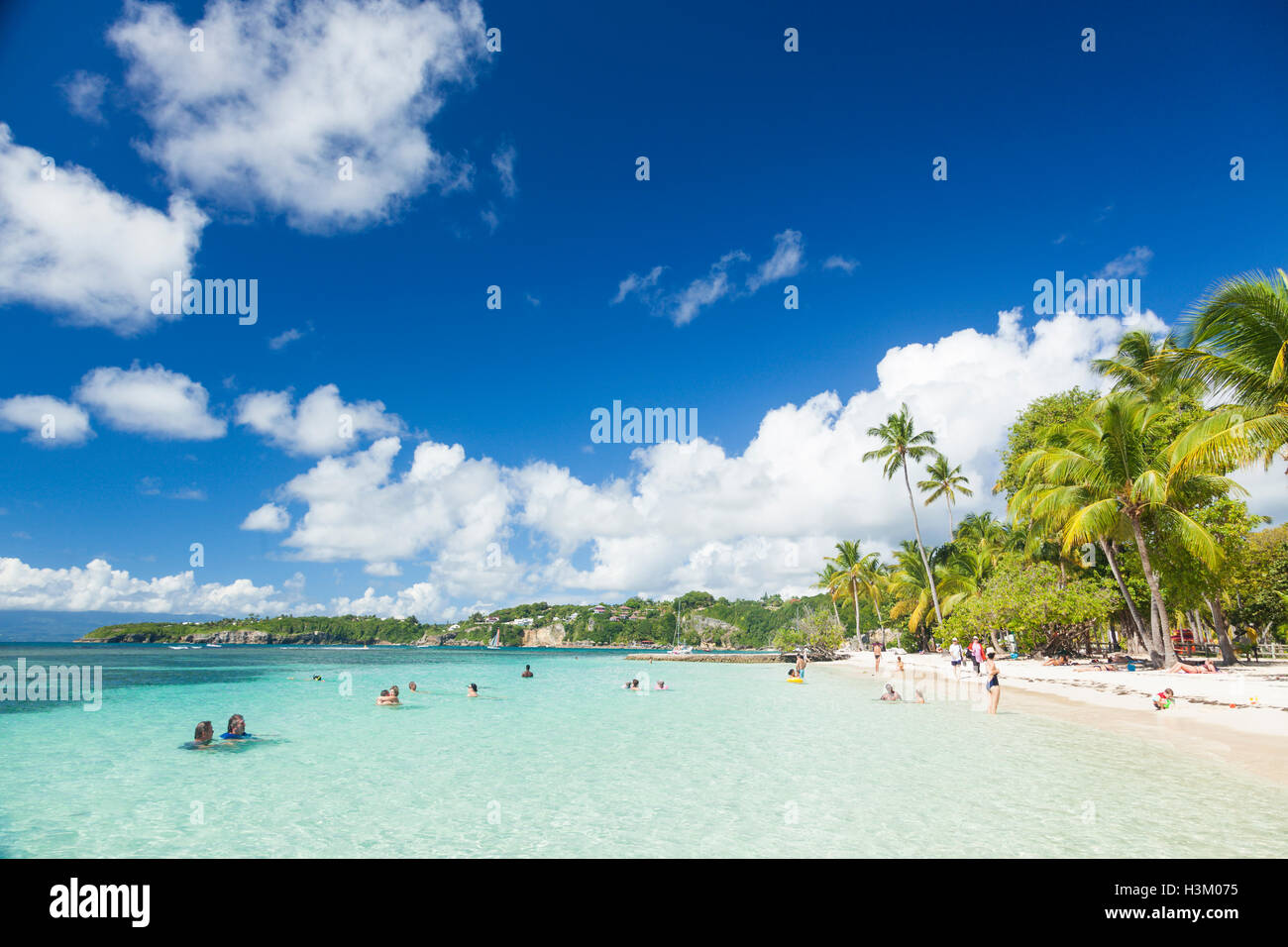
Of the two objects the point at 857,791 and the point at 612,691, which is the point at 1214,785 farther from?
the point at 612,691

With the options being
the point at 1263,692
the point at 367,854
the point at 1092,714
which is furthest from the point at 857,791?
the point at 1263,692

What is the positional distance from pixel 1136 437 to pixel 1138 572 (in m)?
8.96

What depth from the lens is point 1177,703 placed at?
57.7 ft

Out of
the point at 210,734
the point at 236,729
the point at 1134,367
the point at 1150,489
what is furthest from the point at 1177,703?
the point at 210,734

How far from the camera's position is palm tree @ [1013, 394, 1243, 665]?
23547 millimetres

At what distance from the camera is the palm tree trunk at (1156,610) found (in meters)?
23.7

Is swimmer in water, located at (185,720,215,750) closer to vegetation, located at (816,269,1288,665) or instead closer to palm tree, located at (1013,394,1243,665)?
vegetation, located at (816,269,1288,665)

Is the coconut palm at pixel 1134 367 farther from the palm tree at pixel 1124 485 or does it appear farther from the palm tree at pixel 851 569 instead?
the palm tree at pixel 851 569

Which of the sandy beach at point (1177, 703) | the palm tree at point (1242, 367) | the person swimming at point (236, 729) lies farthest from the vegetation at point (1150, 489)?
the person swimming at point (236, 729)

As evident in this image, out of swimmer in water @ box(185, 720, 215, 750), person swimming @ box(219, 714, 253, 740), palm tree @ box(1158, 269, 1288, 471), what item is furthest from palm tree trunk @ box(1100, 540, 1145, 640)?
swimmer in water @ box(185, 720, 215, 750)

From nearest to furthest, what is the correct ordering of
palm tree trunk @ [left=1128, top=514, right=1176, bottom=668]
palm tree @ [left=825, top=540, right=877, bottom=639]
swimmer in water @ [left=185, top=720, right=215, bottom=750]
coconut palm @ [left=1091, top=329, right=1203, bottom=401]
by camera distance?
swimmer in water @ [left=185, top=720, right=215, bottom=750] → palm tree trunk @ [left=1128, top=514, right=1176, bottom=668] → coconut palm @ [left=1091, top=329, right=1203, bottom=401] → palm tree @ [left=825, top=540, right=877, bottom=639]
